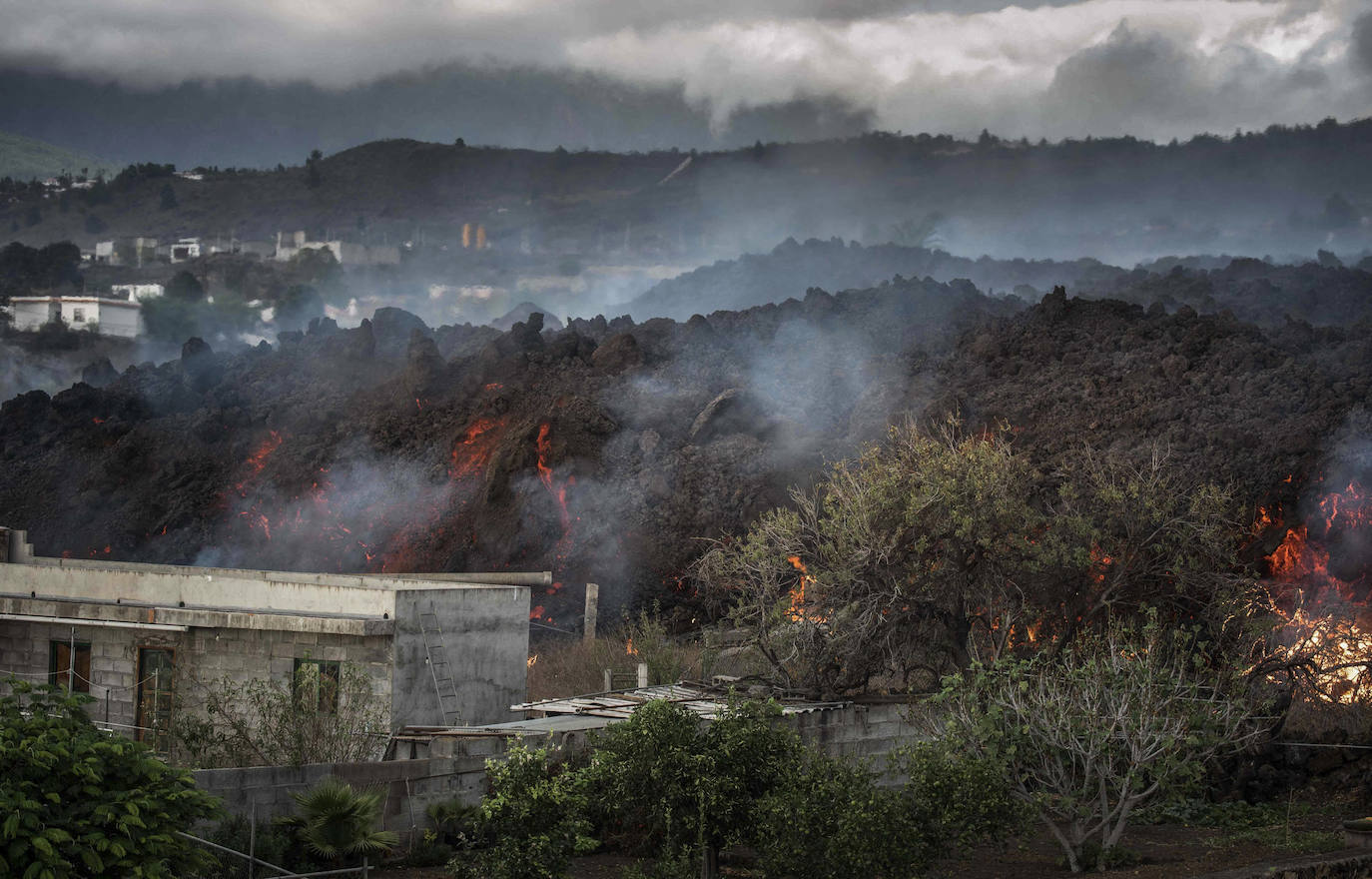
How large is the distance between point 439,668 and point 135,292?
390 ft

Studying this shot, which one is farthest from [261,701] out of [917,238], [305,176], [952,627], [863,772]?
[305,176]

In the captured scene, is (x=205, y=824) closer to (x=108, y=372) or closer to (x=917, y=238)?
(x=108, y=372)

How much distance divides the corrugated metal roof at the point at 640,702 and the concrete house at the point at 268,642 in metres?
1.13

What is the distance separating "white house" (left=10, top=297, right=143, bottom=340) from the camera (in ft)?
370

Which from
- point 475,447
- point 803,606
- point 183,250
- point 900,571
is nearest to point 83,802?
point 803,606

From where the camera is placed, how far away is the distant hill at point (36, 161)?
18100cm

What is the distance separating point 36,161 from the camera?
188375 millimetres

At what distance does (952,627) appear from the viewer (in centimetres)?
2447

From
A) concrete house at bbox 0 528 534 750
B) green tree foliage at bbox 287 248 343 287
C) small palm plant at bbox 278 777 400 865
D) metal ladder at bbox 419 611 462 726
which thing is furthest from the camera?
green tree foliage at bbox 287 248 343 287

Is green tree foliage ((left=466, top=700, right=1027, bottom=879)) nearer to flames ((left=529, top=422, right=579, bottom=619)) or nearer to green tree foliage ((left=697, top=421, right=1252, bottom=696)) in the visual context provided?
green tree foliage ((left=697, top=421, right=1252, bottom=696))

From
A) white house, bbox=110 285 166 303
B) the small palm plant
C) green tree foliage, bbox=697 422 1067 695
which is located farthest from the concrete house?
white house, bbox=110 285 166 303

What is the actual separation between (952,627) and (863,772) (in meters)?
8.82

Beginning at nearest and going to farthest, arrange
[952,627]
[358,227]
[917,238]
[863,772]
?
[863,772] → [952,627] → [917,238] → [358,227]

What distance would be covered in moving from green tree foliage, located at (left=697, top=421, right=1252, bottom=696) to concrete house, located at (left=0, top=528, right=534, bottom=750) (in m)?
4.47
